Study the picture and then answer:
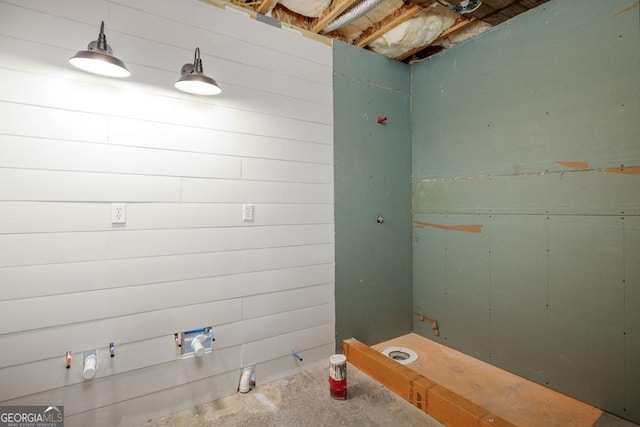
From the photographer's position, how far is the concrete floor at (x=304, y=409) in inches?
73.5

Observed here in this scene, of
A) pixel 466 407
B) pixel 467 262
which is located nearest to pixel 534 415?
pixel 466 407

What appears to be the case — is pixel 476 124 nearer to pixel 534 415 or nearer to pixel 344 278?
pixel 344 278

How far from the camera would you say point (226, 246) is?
213 centimetres

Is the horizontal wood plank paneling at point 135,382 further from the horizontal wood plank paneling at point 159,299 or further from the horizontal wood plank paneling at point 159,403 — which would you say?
the horizontal wood plank paneling at point 159,299

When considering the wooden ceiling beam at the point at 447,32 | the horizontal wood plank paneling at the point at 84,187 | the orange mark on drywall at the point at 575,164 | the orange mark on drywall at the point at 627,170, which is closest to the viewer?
the horizontal wood plank paneling at the point at 84,187

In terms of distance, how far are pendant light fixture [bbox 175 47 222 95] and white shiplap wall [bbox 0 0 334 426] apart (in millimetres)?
184

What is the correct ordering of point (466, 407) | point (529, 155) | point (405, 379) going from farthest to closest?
point (529, 155), point (405, 379), point (466, 407)

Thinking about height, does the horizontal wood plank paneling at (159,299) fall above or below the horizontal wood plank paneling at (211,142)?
below

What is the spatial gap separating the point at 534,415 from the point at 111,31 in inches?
132

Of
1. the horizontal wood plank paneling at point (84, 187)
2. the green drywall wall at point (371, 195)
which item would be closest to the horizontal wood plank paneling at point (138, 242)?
the horizontal wood plank paneling at point (84, 187)

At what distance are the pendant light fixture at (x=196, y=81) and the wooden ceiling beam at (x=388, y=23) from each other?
4.97 ft

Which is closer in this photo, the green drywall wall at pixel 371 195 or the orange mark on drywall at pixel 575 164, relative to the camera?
the orange mark on drywall at pixel 575 164

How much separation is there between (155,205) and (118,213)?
0.19 m

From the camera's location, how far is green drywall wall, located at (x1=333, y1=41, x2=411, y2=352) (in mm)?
2664
